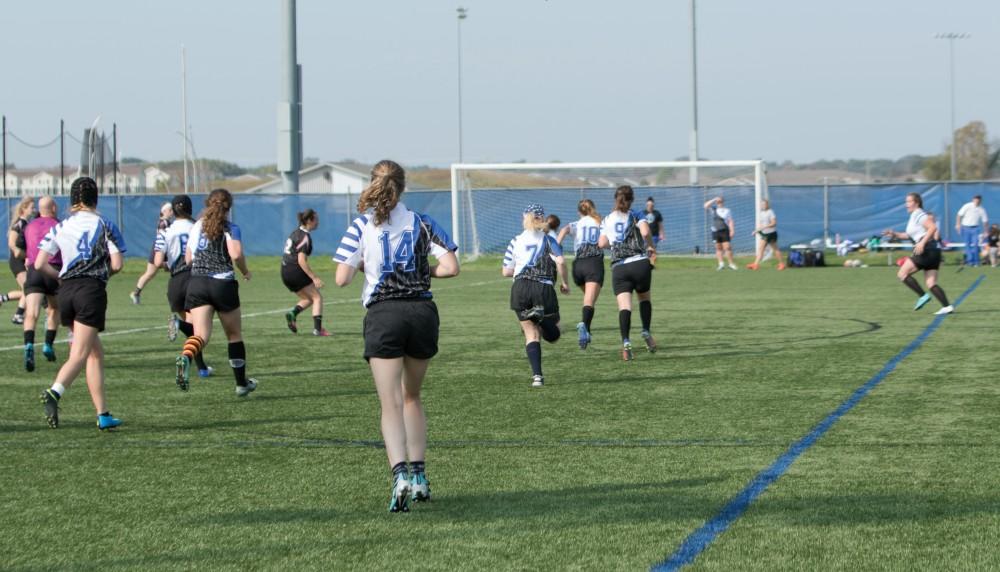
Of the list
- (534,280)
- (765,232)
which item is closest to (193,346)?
(534,280)

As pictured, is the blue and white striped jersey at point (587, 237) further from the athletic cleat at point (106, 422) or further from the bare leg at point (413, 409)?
the bare leg at point (413, 409)

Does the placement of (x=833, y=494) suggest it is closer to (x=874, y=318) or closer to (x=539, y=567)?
(x=539, y=567)

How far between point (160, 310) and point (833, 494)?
17.4m

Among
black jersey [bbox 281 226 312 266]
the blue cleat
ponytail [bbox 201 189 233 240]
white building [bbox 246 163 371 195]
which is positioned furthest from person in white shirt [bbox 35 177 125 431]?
white building [bbox 246 163 371 195]

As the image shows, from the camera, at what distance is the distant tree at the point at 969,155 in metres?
106

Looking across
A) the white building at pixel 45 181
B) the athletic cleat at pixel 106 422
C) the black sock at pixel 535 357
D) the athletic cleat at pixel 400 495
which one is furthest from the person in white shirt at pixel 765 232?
the athletic cleat at pixel 400 495

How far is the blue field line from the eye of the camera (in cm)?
589

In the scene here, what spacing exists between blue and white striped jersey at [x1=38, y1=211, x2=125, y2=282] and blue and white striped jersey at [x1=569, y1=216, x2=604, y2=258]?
6.39 m

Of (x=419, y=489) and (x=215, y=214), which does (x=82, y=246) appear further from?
(x=419, y=489)

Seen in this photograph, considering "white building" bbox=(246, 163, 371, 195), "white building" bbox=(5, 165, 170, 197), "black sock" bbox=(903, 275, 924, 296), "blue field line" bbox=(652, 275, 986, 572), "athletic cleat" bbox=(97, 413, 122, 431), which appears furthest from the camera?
"white building" bbox=(246, 163, 371, 195)

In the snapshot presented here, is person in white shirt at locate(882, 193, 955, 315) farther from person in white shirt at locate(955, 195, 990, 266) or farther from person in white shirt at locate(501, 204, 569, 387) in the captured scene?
person in white shirt at locate(955, 195, 990, 266)

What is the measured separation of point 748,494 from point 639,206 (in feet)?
116

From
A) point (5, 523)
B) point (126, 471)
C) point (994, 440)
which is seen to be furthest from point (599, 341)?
point (5, 523)

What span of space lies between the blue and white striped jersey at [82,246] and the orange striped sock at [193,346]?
1542mm
